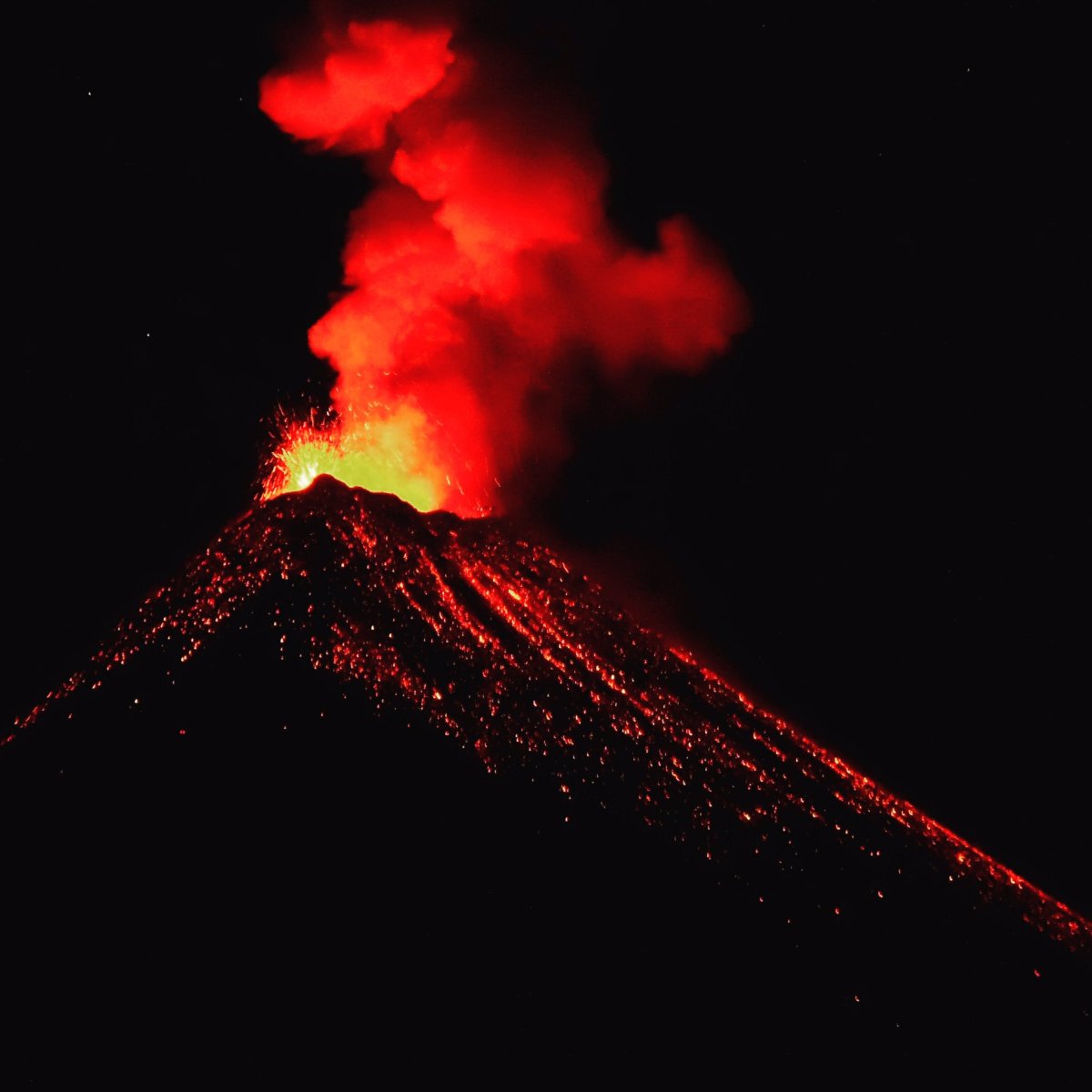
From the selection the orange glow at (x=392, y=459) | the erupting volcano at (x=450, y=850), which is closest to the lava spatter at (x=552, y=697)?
the erupting volcano at (x=450, y=850)

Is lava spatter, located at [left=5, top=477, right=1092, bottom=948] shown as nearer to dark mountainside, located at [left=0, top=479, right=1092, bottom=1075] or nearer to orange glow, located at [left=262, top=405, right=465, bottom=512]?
dark mountainside, located at [left=0, top=479, right=1092, bottom=1075]

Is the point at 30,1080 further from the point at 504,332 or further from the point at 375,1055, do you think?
the point at 504,332

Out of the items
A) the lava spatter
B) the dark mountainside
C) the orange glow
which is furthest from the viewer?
the orange glow

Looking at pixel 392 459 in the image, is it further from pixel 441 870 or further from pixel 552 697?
pixel 441 870

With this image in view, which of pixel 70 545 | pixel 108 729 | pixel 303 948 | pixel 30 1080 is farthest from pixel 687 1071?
pixel 70 545

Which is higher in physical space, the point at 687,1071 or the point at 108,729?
the point at 687,1071

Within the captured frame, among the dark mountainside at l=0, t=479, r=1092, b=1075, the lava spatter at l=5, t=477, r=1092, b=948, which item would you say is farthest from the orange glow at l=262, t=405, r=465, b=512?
the dark mountainside at l=0, t=479, r=1092, b=1075
